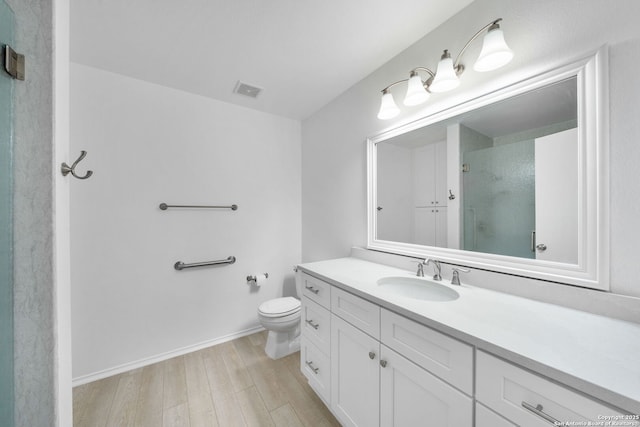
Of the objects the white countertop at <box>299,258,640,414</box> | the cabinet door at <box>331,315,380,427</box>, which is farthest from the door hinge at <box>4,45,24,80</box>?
the cabinet door at <box>331,315,380,427</box>

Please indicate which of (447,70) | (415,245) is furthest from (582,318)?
(447,70)

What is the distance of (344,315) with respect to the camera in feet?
3.74

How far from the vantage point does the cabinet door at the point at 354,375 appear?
3.22ft

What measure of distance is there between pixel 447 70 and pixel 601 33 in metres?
0.49

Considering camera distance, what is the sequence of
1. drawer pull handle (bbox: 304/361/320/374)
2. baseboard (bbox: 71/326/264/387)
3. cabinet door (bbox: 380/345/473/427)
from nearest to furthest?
cabinet door (bbox: 380/345/473/427)
drawer pull handle (bbox: 304/361/320/374)
baseboard (bbox: 71/326/264/387)

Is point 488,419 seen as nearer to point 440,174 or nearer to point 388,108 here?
Answer: point 440,174

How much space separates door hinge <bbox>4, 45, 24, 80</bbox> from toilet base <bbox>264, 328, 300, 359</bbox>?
191 centimetres

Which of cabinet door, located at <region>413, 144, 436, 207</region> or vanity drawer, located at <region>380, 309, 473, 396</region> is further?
cabinet door, located at <region>413, 144, 436, 207</region>

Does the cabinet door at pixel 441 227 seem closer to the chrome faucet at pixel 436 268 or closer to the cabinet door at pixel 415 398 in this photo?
the chrome faucet at pixel 436 268

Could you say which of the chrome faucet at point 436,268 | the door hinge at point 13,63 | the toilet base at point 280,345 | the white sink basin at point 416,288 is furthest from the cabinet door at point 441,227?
the door hinge at point 13,63

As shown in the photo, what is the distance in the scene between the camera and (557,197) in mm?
906

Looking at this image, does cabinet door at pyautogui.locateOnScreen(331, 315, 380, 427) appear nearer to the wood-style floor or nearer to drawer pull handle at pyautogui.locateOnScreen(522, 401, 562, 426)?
the wood-style floor

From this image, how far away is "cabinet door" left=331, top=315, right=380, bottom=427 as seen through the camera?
38.7 inches

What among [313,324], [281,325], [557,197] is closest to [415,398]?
[313,324]
